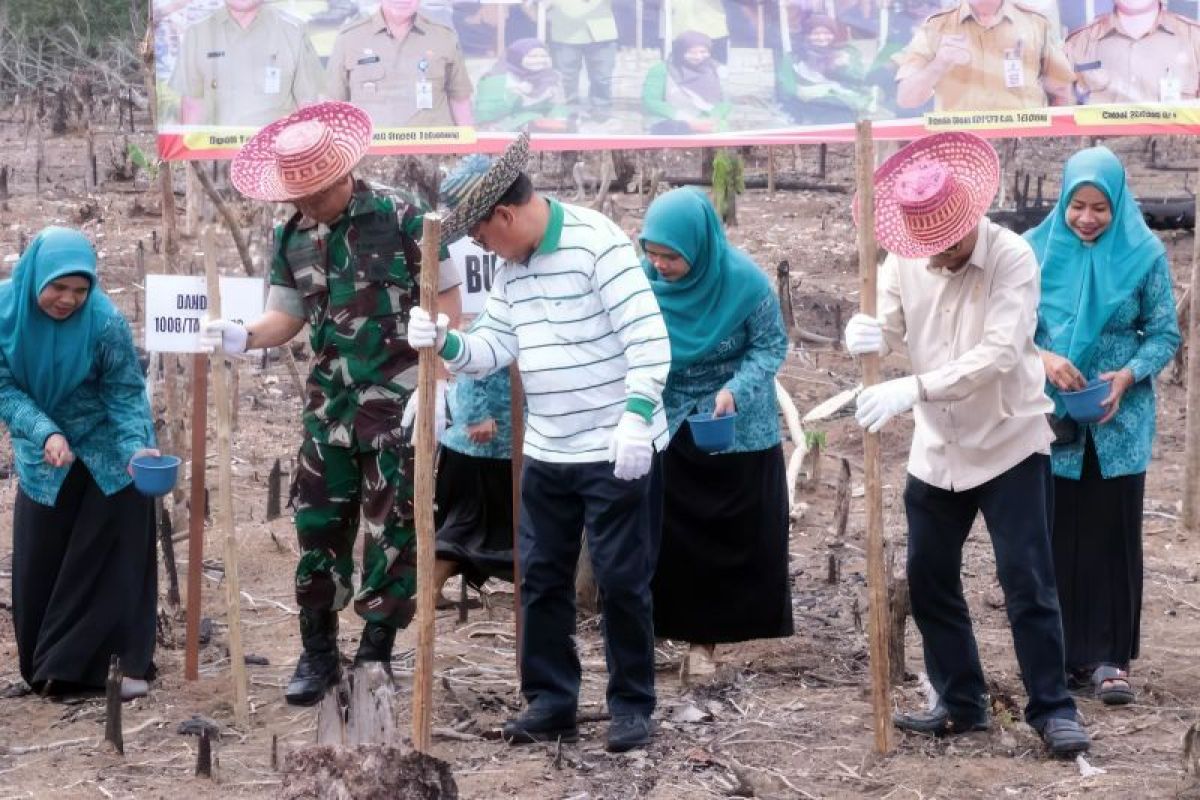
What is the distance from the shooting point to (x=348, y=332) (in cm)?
526

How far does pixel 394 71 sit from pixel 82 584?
2.39 metres

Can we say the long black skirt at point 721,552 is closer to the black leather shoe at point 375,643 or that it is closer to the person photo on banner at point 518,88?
the black leather shoe at point 375,643

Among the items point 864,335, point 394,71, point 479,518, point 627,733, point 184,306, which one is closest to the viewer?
point 864,335

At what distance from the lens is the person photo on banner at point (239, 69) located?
22.1 ft

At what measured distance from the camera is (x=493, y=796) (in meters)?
4.66

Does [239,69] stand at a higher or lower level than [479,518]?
higher

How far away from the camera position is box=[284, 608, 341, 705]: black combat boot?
5.53 m

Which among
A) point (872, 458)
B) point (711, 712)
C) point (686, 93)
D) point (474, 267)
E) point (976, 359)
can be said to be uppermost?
point (686, 93)

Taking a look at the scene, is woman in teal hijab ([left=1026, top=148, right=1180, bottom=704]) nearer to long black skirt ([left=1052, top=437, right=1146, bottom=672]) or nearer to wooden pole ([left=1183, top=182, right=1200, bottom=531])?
long black skirt ([left=1052, top=437, right=1146, bottom=672])

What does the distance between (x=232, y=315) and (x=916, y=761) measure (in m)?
2.55

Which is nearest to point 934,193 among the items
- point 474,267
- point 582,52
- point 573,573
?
point 573,573

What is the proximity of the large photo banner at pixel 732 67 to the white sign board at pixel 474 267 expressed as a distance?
0.74 metres

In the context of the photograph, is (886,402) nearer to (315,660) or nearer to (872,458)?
(872,458)

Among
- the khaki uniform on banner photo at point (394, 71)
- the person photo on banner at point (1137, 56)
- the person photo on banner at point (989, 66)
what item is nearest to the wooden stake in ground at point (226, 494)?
the khaki uniform on banner photo at point (394, 71)
